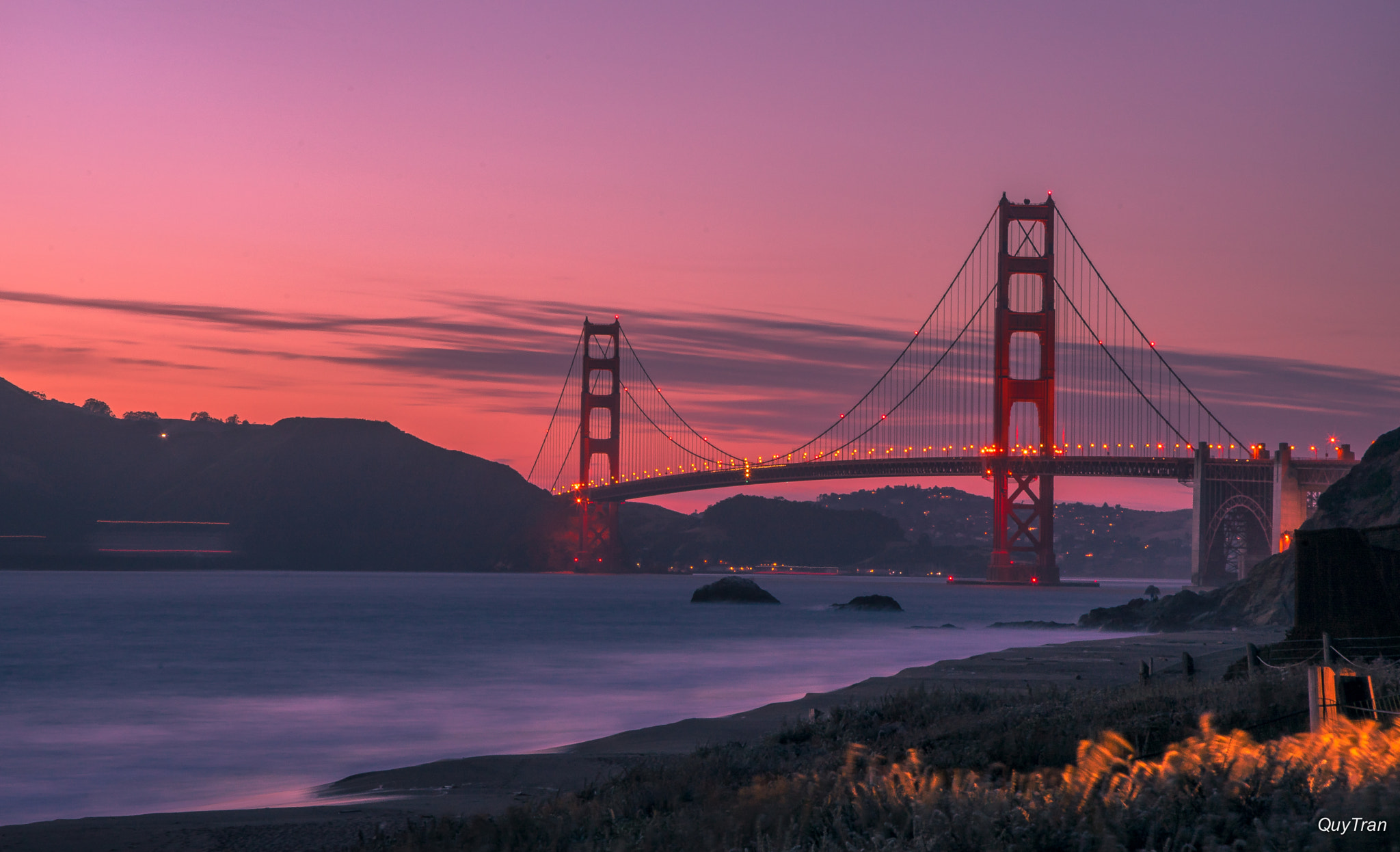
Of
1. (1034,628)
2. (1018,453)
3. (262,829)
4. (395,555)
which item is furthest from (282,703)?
(395,555)

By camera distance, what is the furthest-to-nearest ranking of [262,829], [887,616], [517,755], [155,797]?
[887,616] → [517,755] → [155,797] → [262,829]

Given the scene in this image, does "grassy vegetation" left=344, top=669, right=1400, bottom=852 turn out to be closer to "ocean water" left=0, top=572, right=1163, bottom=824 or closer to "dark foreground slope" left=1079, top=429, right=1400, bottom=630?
"ocean water" left=0, top=572, right=1163, bottom=824

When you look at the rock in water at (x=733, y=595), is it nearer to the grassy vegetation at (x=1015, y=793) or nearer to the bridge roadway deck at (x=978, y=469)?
the bridge roadway deck at (x=978, y=469)

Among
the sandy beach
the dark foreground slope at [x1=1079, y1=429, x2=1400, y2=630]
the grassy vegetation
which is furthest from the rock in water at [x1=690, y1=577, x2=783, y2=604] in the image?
the grassy vegetation

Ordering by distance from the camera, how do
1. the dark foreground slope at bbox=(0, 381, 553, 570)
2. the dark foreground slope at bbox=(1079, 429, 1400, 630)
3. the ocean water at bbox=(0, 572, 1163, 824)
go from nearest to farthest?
the ocean water at bbox=(0, 572, 1163, 824)
the dark foreground slope at bbox=(1079, 429, 1400, 630)
the dark foreground slope at bbox=(0, 381, 553, 570)

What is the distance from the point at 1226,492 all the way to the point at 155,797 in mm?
82153

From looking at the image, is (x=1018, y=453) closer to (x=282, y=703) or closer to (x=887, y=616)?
(x=887, y=616)

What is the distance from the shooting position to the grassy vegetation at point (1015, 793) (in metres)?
6.73

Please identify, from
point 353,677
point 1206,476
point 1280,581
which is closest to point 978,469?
point 1206,476

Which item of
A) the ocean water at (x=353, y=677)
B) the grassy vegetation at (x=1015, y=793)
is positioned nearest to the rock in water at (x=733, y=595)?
the ocean water at (x=353, y=677)

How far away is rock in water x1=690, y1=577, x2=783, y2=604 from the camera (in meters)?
83.6

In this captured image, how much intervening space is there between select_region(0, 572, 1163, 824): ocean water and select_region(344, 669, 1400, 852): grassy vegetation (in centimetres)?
642

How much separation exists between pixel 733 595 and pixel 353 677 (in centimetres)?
5121

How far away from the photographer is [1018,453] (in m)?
92.6
